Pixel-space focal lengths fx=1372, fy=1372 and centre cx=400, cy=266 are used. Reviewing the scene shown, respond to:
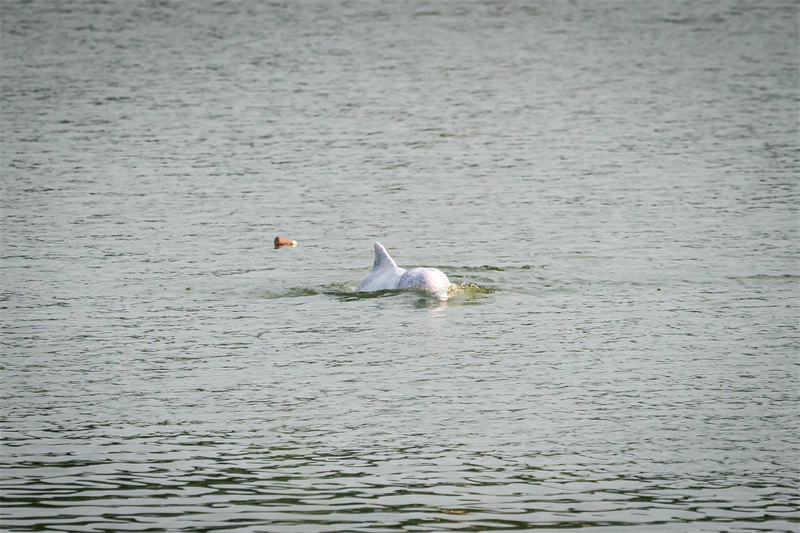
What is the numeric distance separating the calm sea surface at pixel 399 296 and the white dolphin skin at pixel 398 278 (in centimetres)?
52

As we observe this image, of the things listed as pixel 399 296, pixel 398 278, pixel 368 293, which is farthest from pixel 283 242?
pixel 399 296

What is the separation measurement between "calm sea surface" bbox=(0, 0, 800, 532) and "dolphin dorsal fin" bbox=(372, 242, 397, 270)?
0.90 metres

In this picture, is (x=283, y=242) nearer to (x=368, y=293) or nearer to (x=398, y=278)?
(x=368, y=293)

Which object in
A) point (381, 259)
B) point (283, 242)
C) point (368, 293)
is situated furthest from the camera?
point (283, 242)

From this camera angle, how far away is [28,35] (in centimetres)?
6400

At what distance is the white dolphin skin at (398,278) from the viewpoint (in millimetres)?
25156

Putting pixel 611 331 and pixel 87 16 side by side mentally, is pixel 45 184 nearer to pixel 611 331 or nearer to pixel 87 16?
pixel 611 331

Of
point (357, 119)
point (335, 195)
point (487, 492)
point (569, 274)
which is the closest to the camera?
point (487, 492)

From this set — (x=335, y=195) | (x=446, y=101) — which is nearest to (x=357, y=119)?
(x=446, y=101)

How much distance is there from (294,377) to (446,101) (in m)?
30.2

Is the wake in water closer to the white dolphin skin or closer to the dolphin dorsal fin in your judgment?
the white dolphin skin

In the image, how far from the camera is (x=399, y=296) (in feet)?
82.9

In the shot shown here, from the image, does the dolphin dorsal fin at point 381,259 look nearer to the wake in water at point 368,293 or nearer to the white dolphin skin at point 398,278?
the white dolphin skin at point 398,278

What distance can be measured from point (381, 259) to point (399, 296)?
817 mm
